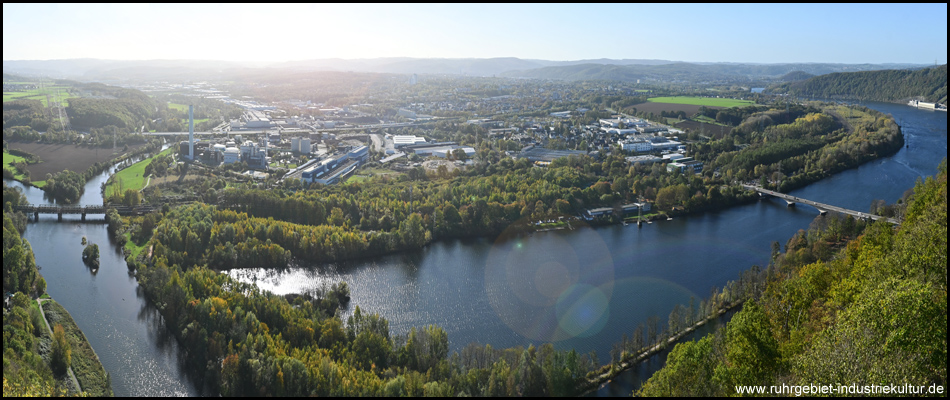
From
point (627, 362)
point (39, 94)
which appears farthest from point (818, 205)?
point (39, 94)

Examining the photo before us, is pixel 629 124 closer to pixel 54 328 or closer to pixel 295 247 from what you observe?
pixel 295 247

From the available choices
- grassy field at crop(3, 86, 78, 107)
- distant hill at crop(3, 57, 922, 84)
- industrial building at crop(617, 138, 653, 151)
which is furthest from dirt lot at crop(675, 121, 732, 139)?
distant hill at crop(3, 57, 922, 84)

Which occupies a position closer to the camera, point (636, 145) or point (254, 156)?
point (254, 156)

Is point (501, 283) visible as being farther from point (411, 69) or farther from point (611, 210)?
point (411, 69)

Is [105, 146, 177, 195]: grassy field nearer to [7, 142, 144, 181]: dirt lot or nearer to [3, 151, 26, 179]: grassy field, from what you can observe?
[7, 142, 144, 181]: dirt lot

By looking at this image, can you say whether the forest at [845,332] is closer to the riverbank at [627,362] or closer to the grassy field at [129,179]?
the riverbank at [627,362]

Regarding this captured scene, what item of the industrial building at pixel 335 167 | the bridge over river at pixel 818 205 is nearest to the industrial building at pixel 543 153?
the industrial building at pixel 335 167
